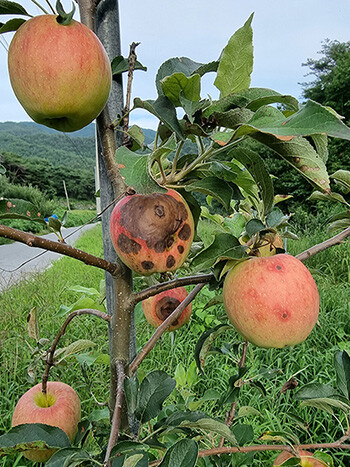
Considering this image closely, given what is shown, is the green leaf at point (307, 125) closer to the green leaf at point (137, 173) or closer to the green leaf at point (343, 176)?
the green leaf at point (137, 173)

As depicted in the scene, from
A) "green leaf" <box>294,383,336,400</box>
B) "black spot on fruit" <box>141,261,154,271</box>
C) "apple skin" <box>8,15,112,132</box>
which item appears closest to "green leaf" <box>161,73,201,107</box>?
"apple skin" <box>8,15,112,132</box>

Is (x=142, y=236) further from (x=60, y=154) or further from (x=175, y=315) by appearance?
(x=60, y=154)

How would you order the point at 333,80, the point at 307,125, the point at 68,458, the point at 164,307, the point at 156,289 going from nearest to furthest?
1. the point at 307,125
2. the point at 68,458
3. the point at 156,289
4. the point at 164,307
5. the point at 333,80

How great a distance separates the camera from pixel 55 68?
18.0 inches

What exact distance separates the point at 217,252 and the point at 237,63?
23cm

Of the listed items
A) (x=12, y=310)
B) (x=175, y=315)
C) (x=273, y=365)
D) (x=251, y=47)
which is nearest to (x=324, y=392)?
(x=175, y=315)

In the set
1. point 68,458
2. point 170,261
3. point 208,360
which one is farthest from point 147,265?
point 208,360

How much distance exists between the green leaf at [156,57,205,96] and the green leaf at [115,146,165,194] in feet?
0.32

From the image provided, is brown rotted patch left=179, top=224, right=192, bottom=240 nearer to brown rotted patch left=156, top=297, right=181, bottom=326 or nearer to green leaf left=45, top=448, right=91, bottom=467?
green leaf left=45, top=448, right=91, bottom=467

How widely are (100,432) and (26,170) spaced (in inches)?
1061

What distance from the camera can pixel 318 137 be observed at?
42 cm

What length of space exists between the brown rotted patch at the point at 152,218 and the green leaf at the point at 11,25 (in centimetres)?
27

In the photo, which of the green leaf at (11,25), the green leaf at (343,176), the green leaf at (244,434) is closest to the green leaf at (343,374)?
the green leaf at (244,434)

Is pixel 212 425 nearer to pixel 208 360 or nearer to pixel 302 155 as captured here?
pixel 302 155
